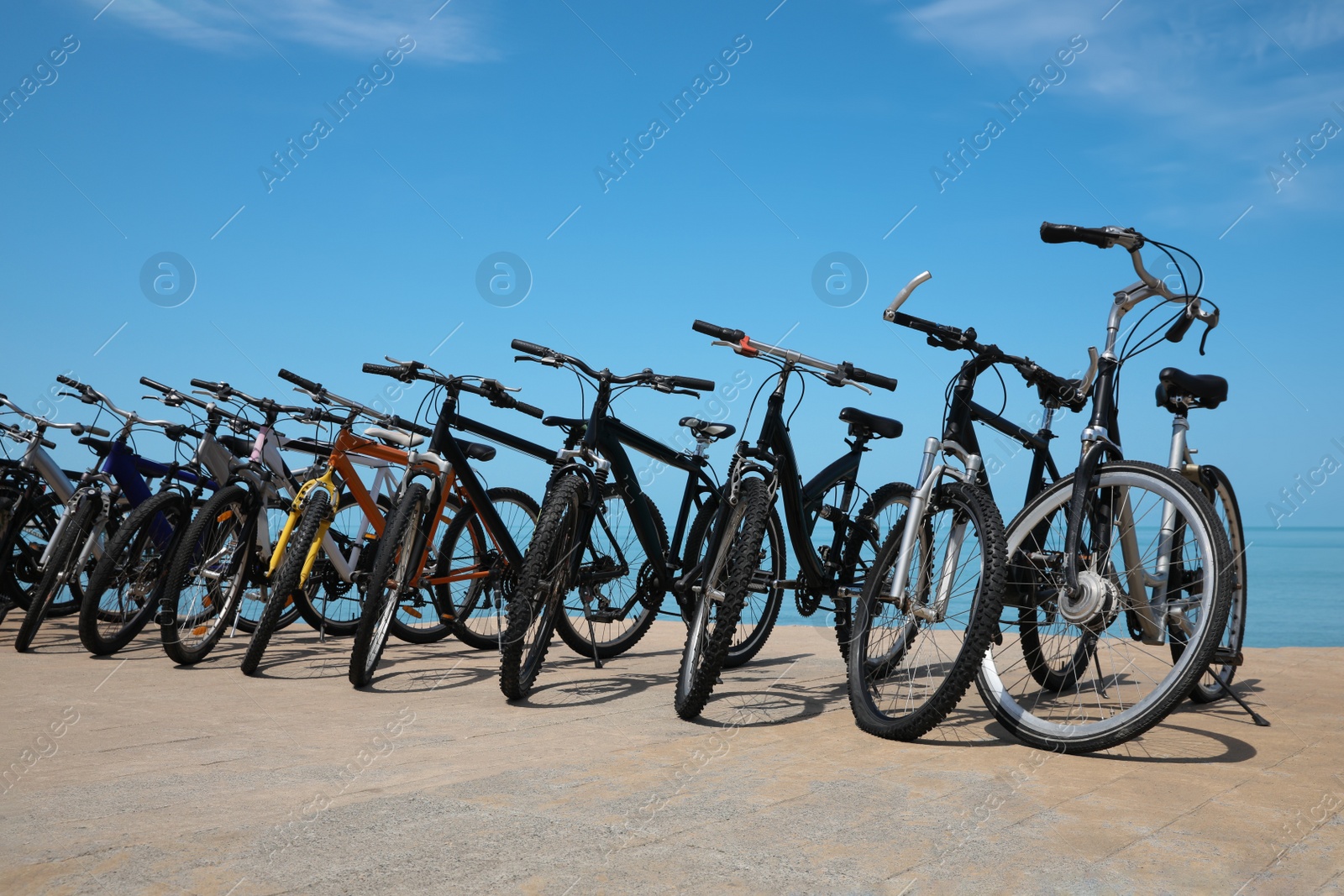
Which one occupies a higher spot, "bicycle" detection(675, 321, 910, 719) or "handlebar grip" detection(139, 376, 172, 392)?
"handlebar grip" detection(139, 376, 172, 392)

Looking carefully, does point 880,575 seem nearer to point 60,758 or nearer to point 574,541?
point 574,541

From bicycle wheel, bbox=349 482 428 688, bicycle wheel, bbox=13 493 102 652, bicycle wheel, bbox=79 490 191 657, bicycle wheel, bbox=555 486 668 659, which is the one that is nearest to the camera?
bicycle wheel, bbox=349 482 428 688

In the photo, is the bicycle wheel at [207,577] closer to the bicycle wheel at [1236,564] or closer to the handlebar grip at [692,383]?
the handlebar grip at [692,383]

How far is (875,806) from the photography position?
2.65 meters

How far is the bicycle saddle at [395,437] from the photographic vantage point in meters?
4.97

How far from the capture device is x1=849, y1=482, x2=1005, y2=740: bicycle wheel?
328 centimetres

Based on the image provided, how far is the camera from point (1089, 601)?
10.7 ft

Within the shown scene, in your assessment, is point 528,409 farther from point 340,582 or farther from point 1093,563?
point 1093,563

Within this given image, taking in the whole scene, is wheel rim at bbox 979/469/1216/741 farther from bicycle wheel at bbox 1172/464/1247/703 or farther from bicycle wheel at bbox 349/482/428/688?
bicycle wheel at bbox 349/482/428/688

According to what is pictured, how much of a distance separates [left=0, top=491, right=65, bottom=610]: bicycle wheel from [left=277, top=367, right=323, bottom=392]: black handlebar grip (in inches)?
73.3

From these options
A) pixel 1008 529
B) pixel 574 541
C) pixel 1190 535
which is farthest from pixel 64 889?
pixel 1190 535

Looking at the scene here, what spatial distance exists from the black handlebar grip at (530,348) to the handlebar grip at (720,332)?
696 millimetres

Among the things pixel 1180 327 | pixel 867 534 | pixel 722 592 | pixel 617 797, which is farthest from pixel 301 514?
pixel 1180 327

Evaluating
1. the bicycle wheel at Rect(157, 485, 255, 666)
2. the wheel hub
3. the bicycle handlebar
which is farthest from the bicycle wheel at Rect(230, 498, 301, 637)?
the wheel hub
